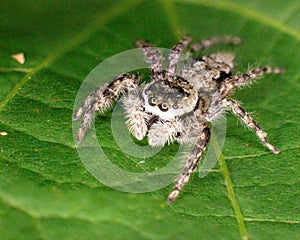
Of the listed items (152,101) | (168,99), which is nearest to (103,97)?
(152,101)

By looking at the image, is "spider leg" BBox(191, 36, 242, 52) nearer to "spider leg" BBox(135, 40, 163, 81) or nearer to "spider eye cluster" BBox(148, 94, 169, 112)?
"spider leg" BBox(135, 40, 163, 81)

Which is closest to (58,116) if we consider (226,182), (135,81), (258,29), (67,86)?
(67,86)

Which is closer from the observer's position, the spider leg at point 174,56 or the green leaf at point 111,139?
the green leaf at point 111,139

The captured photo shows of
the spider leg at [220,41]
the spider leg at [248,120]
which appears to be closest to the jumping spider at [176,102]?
the spider leg at [248,120]

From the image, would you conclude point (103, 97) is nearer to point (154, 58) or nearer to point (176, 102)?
point (176, 102)

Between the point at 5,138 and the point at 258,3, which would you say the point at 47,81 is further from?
the point at 258,3

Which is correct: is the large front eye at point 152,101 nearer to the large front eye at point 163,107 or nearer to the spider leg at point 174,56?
the large front eye at point 163,107

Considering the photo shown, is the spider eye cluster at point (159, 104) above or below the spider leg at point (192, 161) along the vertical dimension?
above
